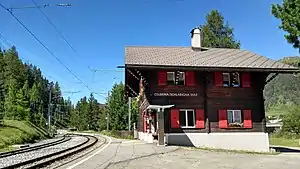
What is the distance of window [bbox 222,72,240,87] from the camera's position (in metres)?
23.7

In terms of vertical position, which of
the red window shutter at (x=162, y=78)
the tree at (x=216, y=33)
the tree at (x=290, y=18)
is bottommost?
the red window shutter at (x=162, y=78)

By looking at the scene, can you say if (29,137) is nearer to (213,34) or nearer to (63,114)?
(213,34)

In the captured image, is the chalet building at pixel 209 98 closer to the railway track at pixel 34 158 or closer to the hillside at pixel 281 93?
the railway track at pixel 34 158

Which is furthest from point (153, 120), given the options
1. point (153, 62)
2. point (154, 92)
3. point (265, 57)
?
point (265, 57)

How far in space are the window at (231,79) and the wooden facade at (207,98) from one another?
21 cm

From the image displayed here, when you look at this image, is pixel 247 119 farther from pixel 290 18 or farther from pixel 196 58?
pixel 290 18

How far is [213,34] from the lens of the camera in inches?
1842

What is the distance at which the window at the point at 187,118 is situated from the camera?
73.8 ft

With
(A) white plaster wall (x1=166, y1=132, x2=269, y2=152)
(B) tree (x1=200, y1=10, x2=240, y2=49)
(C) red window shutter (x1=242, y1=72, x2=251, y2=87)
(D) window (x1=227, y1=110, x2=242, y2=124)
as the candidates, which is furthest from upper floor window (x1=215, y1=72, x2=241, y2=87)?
(B) tree (x1=200, y1=10, x2=240, y2=49)

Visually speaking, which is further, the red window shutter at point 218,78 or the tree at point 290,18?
the red window shutter at point 218,78

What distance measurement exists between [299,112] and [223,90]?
3399 cm

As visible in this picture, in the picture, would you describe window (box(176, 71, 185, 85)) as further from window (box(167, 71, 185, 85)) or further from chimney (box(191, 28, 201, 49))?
chimney (box(191, 28, 201, 49))

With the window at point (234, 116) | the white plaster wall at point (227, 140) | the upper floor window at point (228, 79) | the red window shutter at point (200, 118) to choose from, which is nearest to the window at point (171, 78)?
the red window shutter at point (200, 118)

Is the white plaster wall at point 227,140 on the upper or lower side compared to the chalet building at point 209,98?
lower
